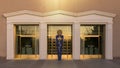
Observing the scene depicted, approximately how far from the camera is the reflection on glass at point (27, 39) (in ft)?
79.1

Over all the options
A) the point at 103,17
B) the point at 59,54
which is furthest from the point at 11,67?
the point at 103,17

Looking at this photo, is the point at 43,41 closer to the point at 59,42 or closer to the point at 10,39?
the point at 59,42

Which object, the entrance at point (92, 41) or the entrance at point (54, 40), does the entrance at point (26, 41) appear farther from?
the entrance at point (92, 41)

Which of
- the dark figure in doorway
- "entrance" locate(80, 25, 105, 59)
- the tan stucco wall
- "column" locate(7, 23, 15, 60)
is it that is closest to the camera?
the dark figure in doorway

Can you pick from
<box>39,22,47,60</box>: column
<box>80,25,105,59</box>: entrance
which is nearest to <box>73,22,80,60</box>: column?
<box>80,25,105,59</box>: entrance

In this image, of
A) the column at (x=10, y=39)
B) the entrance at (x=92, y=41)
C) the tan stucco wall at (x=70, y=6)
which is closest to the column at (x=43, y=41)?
the tan stucco wall at (x=70, y=6)

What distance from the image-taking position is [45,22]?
2316cm

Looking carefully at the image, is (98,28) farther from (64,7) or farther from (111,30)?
(64,7)

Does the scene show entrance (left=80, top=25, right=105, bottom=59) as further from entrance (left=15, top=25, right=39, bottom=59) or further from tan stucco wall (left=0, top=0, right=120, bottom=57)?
entrance (left=15, top=25, right=39, bottom=59)

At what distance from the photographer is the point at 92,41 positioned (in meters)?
24.1

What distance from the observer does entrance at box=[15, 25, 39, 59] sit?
24109 millimetres

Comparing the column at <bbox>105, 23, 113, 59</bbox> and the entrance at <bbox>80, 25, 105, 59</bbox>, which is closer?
the column at <bbox>105, 23, 113, 59</bbox>

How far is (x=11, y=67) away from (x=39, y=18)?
6179 mm

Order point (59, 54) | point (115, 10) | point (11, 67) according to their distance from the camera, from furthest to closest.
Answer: point (115, 10)
point (59, 54)
point (11, 67)
